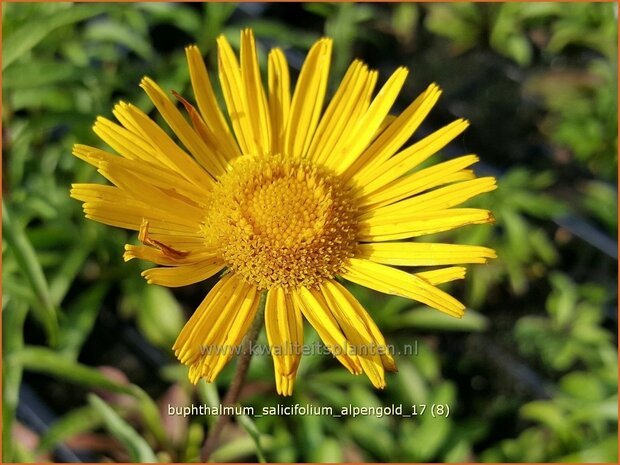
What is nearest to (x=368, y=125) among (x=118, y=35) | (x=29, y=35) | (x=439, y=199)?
(x=439, y=199)

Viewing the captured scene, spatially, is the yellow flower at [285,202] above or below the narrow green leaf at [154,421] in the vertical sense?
above

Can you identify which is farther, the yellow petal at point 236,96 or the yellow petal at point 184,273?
the yellow petal at point 236,96

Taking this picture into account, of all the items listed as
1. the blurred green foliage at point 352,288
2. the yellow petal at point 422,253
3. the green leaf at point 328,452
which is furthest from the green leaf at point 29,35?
the green leaf at point 328,452

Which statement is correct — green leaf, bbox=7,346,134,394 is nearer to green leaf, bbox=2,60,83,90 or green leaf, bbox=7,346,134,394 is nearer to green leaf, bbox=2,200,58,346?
green leaf, bbox=2,200,58,346

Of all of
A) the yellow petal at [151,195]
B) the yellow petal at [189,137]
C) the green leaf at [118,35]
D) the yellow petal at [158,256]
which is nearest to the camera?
the yellow petal at [158,256]

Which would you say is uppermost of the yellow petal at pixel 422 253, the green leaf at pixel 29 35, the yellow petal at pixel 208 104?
the green leaf at pixel 29 35

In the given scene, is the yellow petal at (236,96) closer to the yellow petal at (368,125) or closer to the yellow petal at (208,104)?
the yellow petal at (208,104)

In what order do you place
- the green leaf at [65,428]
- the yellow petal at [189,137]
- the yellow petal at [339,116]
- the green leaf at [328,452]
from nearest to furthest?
1. the yellow petal at [189,137]
2. the yellow petal at [339,116]
3. the green leaf at [65,428]
4. the green leaf at [328,452]
